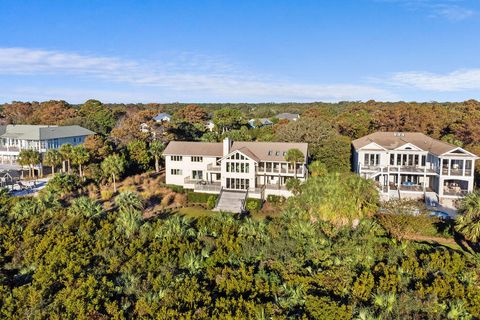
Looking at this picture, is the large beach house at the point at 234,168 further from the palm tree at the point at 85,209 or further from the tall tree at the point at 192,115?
the tall tree at the point at 192,115

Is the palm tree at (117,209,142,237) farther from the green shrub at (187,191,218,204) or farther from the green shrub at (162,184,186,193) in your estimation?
the green shrub at (162,184,186,193)

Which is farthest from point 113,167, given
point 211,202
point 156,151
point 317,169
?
point 317,169

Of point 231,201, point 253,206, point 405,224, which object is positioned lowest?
point 253,206

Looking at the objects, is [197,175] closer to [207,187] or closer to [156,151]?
[207,187]

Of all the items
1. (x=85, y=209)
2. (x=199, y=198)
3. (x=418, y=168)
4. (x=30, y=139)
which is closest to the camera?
(x=85, y=209)

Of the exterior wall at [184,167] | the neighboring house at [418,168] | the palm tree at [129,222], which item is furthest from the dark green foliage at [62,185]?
the neighboring house at [418,168]

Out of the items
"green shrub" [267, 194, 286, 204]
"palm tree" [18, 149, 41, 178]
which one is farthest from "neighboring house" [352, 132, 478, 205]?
"palm tree" [18, 149, 41, 178]
